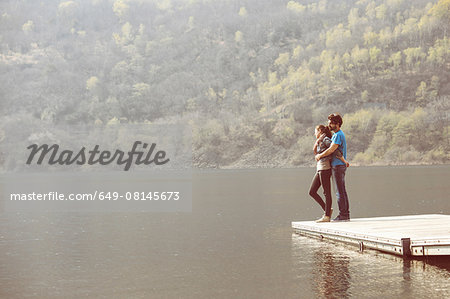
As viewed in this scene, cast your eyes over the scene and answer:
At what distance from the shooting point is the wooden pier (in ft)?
42.0

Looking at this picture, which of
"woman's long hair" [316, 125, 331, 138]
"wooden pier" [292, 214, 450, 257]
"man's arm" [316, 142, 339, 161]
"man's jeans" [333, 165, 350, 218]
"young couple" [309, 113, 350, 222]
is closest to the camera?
"wooden pier" [292, 214, 450, 257]

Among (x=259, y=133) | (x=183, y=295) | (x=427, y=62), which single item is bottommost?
(x=183, y=295)

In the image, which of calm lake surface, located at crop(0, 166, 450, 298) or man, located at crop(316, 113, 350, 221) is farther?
man, located at crop(316, 113, 350, 221)

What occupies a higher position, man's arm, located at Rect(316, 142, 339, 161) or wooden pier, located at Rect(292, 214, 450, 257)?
man's arm, located at Rect(316, 142, 339, 161)

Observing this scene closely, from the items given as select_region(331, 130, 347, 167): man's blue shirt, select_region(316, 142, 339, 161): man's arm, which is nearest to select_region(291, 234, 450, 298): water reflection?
select_region(331, 130, 347, 167): man's blue shirt

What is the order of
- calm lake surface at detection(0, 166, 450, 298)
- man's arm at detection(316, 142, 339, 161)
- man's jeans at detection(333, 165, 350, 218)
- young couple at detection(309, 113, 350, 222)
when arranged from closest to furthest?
calm lake surface at detection(0, 166, 450, 298), man's arm at detection(316, 142, 339, 161), young couple at detection(309, 113, 350, 222), man's jeans at detection(333, 165, 350, 218)

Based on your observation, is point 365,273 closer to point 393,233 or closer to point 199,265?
point 393,233

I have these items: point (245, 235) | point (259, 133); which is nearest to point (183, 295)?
point (245, 235)

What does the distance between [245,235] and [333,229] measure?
3.26 metres

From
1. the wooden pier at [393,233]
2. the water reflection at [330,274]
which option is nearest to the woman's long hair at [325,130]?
the wooden pier at [393,233]

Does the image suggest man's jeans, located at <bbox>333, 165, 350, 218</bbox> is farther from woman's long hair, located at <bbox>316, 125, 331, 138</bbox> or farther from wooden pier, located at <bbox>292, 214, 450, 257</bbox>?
woman's long hair, located at <bbox>316, 125, 331, 138</bbox>

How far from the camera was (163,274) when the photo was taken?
12.1 m

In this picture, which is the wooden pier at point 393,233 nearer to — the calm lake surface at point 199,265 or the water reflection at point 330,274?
the calm lake surface at point 199,265

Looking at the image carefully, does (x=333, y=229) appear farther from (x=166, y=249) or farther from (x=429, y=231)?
(x=166, y=249)
